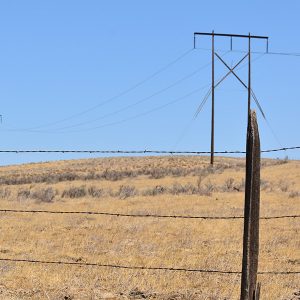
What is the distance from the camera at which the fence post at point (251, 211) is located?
24.3 feet

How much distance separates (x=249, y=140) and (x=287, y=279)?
5.21m

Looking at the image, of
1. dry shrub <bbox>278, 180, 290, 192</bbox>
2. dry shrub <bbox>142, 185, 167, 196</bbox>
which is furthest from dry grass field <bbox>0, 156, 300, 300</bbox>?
dry shrub <bbox>278, 180, 290, 192</bbox>

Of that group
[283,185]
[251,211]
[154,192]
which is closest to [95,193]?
[154,192]

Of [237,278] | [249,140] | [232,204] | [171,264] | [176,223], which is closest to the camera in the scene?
[249,140]

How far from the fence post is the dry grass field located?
2644mm

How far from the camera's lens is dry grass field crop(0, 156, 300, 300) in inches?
428

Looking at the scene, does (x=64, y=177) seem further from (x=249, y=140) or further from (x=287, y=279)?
(x=249, y=140)

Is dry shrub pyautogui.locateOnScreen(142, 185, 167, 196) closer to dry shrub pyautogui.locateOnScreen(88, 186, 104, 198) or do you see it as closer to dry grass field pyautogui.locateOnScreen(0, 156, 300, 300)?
dry grass field pyautogui.locateOnScreen(0, 156, 300, 300)

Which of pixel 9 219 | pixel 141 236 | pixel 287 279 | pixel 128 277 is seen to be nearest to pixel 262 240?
pixel 141 236

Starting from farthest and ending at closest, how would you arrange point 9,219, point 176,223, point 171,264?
point 9,219, point 176,223, point 171,264

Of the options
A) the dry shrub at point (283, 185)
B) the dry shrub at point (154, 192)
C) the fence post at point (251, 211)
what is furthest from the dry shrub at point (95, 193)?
the fence post at point (251, 211)

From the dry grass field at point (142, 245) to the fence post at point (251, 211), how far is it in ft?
8.67

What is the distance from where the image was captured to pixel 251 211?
744 centimetres

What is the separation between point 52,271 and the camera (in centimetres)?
1229
